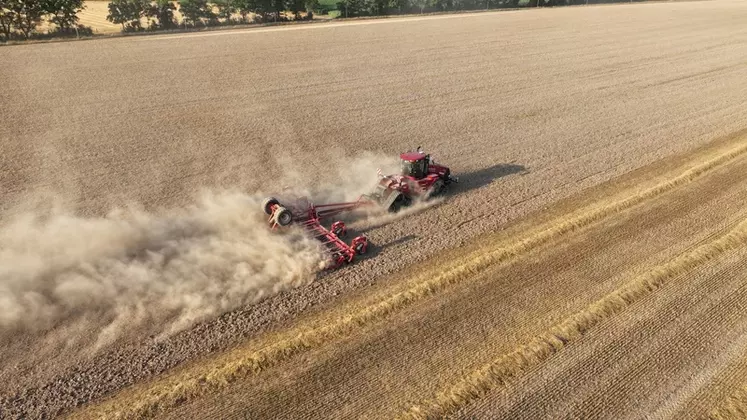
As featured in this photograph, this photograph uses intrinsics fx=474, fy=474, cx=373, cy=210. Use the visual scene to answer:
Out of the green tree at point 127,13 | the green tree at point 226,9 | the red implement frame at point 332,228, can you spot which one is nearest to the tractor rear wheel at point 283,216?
the red implement frame at point 332,228

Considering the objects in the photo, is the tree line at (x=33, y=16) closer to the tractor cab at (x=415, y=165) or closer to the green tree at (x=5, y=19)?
the green tree at (x=5, y=19)

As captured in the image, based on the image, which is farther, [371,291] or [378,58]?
[378,58]

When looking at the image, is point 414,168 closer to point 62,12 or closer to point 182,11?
point 62,12

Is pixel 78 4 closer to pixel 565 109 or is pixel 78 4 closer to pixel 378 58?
pixel 378 58

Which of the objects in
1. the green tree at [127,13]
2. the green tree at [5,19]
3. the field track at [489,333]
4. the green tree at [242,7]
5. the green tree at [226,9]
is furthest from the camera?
the green tree at [242,7]

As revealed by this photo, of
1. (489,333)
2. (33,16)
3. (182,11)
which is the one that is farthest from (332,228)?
(182,11)

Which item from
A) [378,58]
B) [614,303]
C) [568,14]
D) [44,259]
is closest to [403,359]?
[614,303]

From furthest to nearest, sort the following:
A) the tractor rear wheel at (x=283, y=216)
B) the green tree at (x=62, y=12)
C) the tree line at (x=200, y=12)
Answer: the tree line at (x=200, y=12) → the green tree at (x=62, y=12) → the tractor rear wheel at (x=283, y=216)
